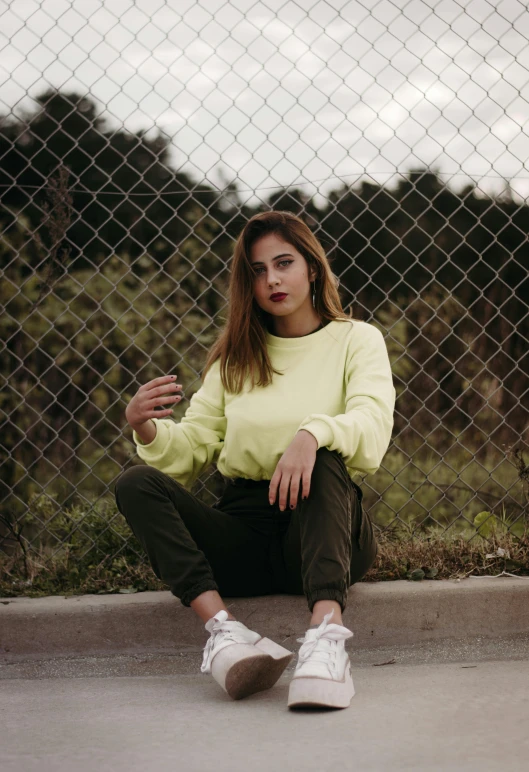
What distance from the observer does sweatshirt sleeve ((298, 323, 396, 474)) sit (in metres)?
2.23

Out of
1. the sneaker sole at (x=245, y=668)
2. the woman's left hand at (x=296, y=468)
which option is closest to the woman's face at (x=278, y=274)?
the woman's left hand at (x=296, y=468)

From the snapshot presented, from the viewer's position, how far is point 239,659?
1.99 metres

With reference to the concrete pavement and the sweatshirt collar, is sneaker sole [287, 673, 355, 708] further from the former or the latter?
the sweatshirt collar

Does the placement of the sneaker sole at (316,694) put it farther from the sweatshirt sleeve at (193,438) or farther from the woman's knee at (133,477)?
the sweatshirt sleeve at (193,438)

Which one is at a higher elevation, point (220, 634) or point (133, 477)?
point (133, 477)

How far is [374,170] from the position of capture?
2980 mm

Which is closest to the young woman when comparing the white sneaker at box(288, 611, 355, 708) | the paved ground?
the white sneaker at box(288, 611, 355, 708)

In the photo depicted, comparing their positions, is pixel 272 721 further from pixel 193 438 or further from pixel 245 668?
pixel 193 438

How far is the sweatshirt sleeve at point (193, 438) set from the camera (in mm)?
2518

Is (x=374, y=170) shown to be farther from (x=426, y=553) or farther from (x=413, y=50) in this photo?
(x=426, y=553)

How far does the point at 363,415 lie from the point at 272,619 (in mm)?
722

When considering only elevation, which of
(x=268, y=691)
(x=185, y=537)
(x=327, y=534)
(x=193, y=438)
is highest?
(x=327, y=534)

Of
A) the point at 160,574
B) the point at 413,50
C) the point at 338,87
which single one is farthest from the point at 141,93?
the point at 160,574

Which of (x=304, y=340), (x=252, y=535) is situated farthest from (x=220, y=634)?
(x=304, y=340)
